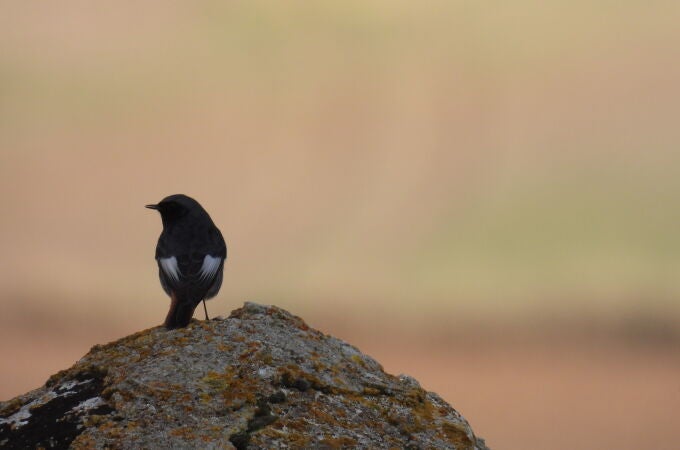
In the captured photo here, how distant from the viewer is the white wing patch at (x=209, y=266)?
1059 cm

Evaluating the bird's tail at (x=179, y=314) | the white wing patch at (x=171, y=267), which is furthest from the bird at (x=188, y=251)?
the bird's tail at (x=179, y=314)

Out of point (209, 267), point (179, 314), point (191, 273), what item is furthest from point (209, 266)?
point (179, 314)

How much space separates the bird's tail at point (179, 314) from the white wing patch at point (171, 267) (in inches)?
44.5

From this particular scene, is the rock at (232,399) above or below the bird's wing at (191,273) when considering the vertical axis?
below

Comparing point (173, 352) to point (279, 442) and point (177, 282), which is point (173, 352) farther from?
point (177, 282)

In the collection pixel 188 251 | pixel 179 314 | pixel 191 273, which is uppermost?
pixel 188 251

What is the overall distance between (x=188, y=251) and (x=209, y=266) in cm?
38

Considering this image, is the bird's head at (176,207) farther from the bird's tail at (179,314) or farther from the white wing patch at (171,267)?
the bird's tail at (179,314)

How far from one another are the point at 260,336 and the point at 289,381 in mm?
733

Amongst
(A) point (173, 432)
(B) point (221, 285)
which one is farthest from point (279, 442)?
(B) point (221, 285)

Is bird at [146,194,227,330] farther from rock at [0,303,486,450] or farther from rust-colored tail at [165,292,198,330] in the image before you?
rock at [0,303,486,450]

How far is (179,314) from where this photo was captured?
8602 mm

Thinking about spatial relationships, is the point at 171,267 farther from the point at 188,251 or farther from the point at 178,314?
the point at 178,314

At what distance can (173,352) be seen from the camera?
7035 millimetres
